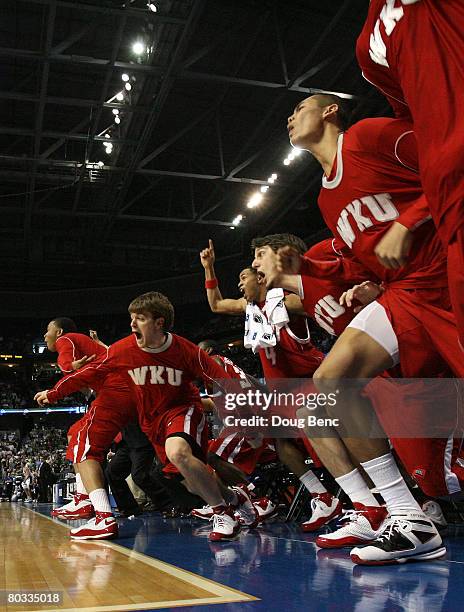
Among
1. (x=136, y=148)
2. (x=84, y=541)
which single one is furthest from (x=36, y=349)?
(x=84, y=541)

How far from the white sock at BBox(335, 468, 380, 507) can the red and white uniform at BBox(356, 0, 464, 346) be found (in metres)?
1.25

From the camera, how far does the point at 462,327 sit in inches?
60.6

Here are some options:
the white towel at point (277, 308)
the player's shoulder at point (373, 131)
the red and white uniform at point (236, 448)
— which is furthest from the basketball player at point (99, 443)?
the player's shoulder at point (373, 131)

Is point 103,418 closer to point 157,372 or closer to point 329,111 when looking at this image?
point 157,372

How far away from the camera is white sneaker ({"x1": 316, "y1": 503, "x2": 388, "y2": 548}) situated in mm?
2586

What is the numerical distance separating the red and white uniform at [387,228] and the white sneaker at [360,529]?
0.27 meters

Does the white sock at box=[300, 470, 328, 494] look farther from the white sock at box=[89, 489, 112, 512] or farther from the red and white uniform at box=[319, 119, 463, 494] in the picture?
the red and white uniform at box=[319, 119, 463, 494]

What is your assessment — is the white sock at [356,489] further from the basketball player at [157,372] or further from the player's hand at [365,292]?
the basketball player at [157,372]

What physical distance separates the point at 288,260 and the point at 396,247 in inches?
36.7

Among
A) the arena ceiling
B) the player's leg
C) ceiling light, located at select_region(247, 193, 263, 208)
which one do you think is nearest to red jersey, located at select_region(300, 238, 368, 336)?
the player's leg

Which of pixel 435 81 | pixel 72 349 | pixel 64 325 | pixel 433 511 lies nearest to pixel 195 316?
pixel 64 325

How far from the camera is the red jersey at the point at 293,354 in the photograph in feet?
12.9

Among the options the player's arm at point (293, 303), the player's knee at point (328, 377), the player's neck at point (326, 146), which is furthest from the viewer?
the player's arm at point (293, 303)

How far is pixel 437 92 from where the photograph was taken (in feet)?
5.10
